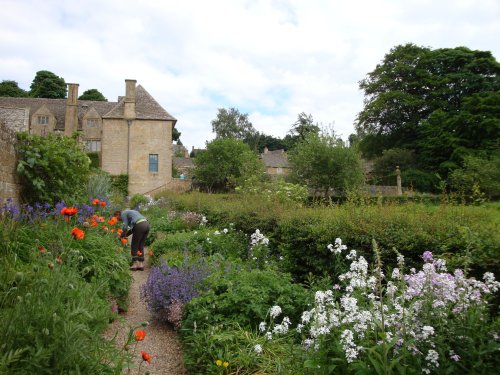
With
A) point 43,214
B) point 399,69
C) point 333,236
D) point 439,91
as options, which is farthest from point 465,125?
point 43,214

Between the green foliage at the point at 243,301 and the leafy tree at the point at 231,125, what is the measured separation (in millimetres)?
53490

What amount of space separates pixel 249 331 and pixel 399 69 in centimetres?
4234

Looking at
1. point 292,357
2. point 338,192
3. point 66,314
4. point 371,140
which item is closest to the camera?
point 66,314

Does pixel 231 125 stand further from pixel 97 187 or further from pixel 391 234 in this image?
pixel 391 234

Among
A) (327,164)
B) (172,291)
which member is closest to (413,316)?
(172,291)

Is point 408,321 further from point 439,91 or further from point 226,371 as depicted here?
point 439,91

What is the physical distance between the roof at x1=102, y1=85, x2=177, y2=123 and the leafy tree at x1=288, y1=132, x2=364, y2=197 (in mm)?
12569

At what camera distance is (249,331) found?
4.26 meters

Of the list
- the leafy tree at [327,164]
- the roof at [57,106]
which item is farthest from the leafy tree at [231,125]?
the leafy tree at [327,164]

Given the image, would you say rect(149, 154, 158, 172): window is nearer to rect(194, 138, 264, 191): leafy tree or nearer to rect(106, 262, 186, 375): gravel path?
rect(194, 138, 264, 191): leafy tree

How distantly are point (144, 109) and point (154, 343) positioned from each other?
32.5 metres

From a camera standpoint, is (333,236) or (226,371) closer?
(226,371)

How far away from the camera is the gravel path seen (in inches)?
158

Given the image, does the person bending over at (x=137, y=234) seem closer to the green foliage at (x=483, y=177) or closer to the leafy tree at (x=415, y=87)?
the green foliage at (x=483, y=177)
